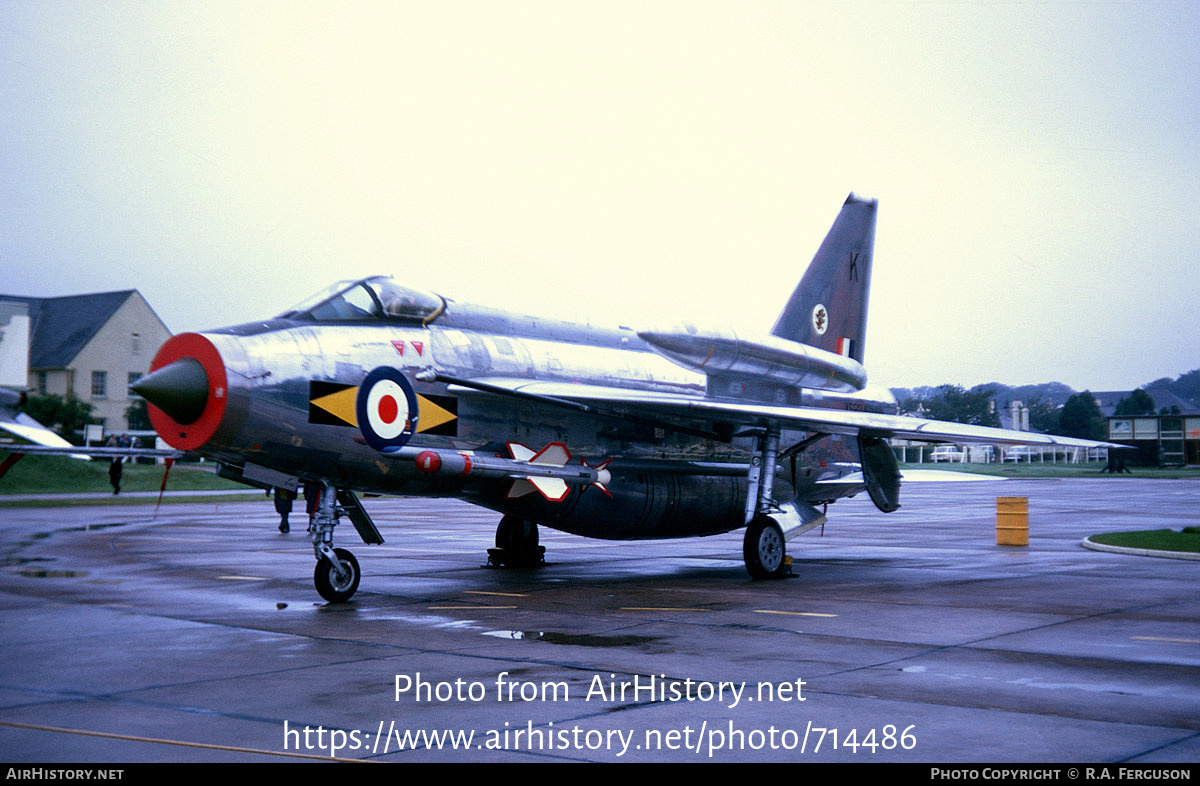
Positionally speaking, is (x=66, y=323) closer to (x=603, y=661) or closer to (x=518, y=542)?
(x=518, y=542)

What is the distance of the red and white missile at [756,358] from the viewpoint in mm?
13125

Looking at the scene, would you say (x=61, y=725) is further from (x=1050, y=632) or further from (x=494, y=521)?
(x=494, y=521)

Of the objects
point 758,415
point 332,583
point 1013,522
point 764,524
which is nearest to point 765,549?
point 764,524

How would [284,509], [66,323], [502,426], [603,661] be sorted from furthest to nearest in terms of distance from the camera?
1. [66,323]
2. [284,509]
3. [502,426]
4. [603,661]

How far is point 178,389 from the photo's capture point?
31.6 feet

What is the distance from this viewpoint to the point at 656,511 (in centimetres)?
1391

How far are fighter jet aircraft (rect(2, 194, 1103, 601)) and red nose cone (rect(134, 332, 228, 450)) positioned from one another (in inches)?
0.7

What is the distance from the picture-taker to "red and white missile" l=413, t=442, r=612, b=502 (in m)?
10.6

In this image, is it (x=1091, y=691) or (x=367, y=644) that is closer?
(x=1091, y=691)

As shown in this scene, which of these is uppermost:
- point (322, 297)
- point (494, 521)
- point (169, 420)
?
point (322, 297)

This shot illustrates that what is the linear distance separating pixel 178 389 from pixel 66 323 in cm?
3798

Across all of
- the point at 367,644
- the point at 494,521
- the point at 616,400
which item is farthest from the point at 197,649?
the point at 494,521

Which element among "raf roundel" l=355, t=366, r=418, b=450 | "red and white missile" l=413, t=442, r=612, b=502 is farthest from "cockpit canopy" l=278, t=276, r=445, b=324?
"red and white missile" l=413, t=442, r=612, b=502
